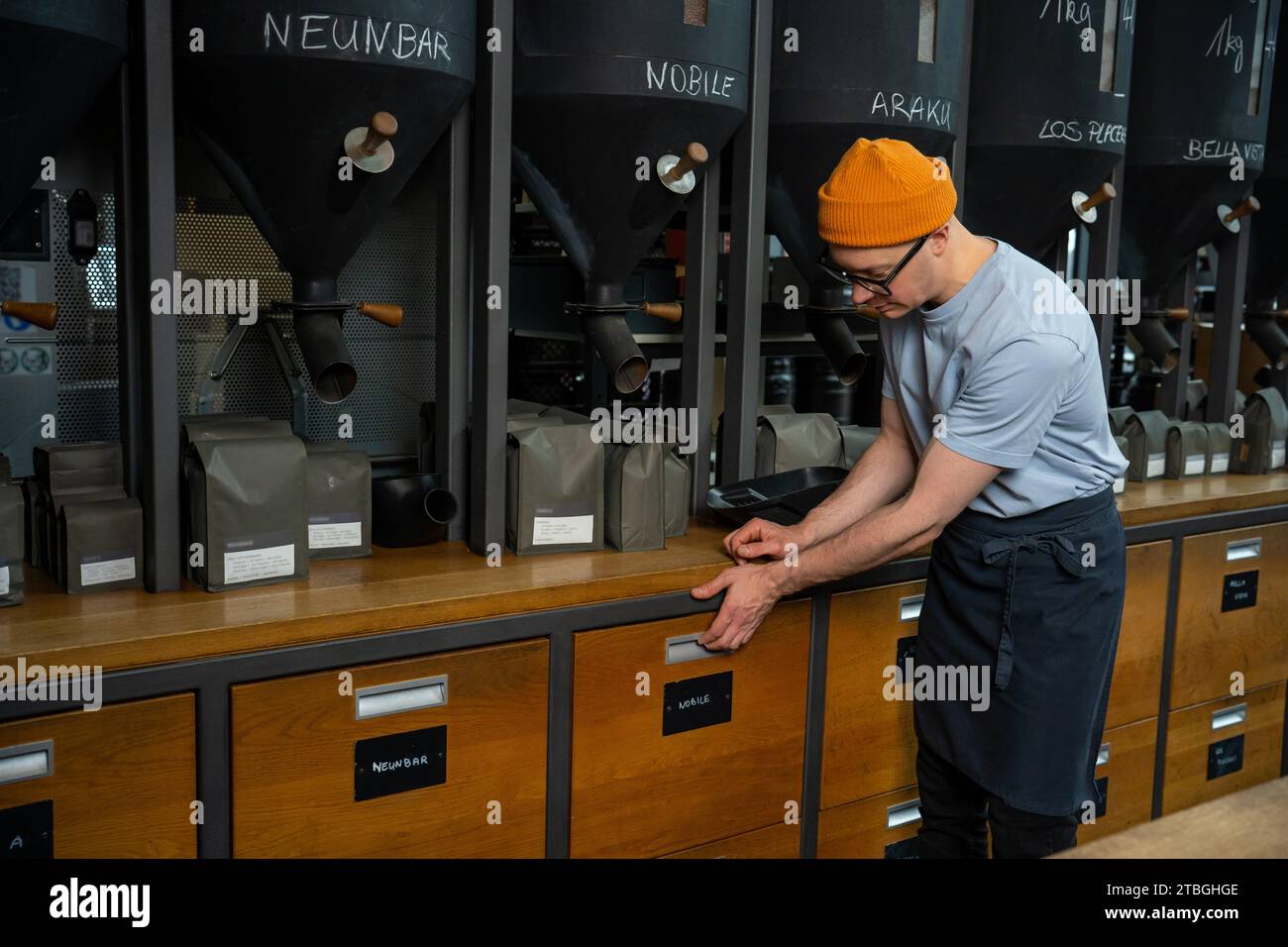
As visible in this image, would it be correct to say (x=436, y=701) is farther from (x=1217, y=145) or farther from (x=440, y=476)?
(x=1217, y=145)

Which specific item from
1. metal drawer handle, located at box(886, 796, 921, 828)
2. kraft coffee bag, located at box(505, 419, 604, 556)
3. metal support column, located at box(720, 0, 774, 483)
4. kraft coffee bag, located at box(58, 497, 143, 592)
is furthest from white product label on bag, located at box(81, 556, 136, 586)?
metal drawer handle, located at box(886, 796, 921, 828)

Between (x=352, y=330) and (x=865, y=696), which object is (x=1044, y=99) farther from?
(x=352, y=330)

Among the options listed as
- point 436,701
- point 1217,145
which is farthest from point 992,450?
point 1217,145

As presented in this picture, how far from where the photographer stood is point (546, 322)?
9.78 feet

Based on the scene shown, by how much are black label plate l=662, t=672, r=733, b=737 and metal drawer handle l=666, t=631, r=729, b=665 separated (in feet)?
0.12

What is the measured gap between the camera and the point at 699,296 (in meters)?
2.32

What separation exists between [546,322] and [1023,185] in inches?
46.2

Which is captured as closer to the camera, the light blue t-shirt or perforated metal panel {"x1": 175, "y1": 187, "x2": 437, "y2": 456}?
the light blue t-shirt

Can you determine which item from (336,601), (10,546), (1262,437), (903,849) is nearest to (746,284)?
(336,601)

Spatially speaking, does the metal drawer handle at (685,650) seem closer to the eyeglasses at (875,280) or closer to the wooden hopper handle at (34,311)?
the eyeglasses at (875,280)

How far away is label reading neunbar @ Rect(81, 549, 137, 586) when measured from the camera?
1.77 m

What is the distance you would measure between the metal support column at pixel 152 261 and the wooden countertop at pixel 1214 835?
1.32 meters

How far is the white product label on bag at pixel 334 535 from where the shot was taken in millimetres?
1984

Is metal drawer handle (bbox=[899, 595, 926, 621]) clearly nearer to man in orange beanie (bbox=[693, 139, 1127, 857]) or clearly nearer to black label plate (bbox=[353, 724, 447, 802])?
man in orange beanie (bbox=[693, 139, 1127, 857])
